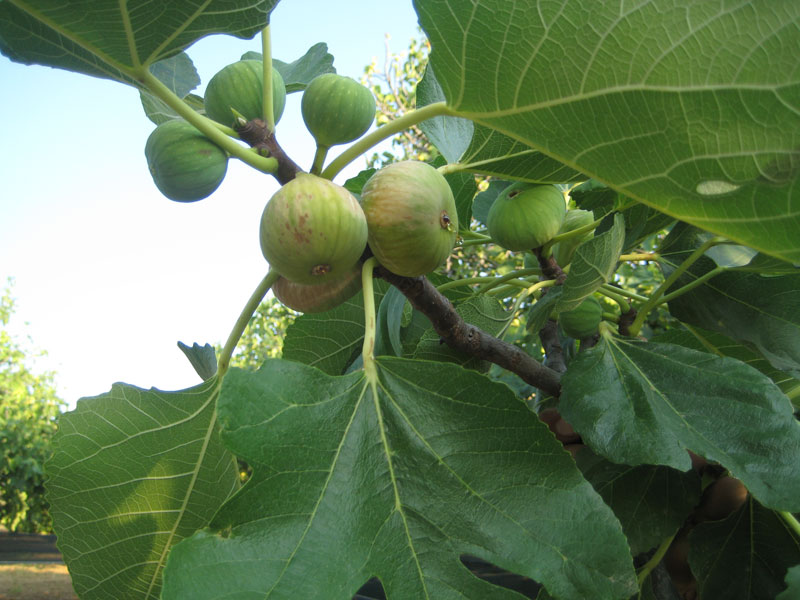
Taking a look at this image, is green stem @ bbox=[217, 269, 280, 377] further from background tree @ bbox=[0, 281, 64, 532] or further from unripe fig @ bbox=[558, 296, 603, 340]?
background tree @ bbox=[0, 281, 64, 532]

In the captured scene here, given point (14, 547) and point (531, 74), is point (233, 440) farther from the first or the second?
point (14, 547)

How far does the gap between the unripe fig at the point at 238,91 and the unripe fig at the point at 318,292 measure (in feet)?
0.83

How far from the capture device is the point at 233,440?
68 centimetres

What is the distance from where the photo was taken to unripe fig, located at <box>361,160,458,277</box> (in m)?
0.72

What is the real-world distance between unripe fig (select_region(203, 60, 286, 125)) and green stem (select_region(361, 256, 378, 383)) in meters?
0.28

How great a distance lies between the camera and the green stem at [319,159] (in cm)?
81

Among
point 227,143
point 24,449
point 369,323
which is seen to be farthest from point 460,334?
point 24,449

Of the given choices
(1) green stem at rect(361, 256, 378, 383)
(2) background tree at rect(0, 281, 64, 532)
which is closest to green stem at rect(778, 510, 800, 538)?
(1) green stem at rect(361, 256, 378, 383)

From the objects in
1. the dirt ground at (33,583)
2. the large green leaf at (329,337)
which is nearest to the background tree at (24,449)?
the dirt ground at (33,583)

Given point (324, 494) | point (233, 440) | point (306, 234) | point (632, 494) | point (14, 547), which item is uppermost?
point (306, 234)

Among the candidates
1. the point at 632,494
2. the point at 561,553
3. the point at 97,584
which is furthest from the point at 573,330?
the point at 97,584

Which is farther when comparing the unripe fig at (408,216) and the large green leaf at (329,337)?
the large green leaf at (329,337)

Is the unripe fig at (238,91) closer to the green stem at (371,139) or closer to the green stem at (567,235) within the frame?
the green stem at (371,139)

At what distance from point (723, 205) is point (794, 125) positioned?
92mm
